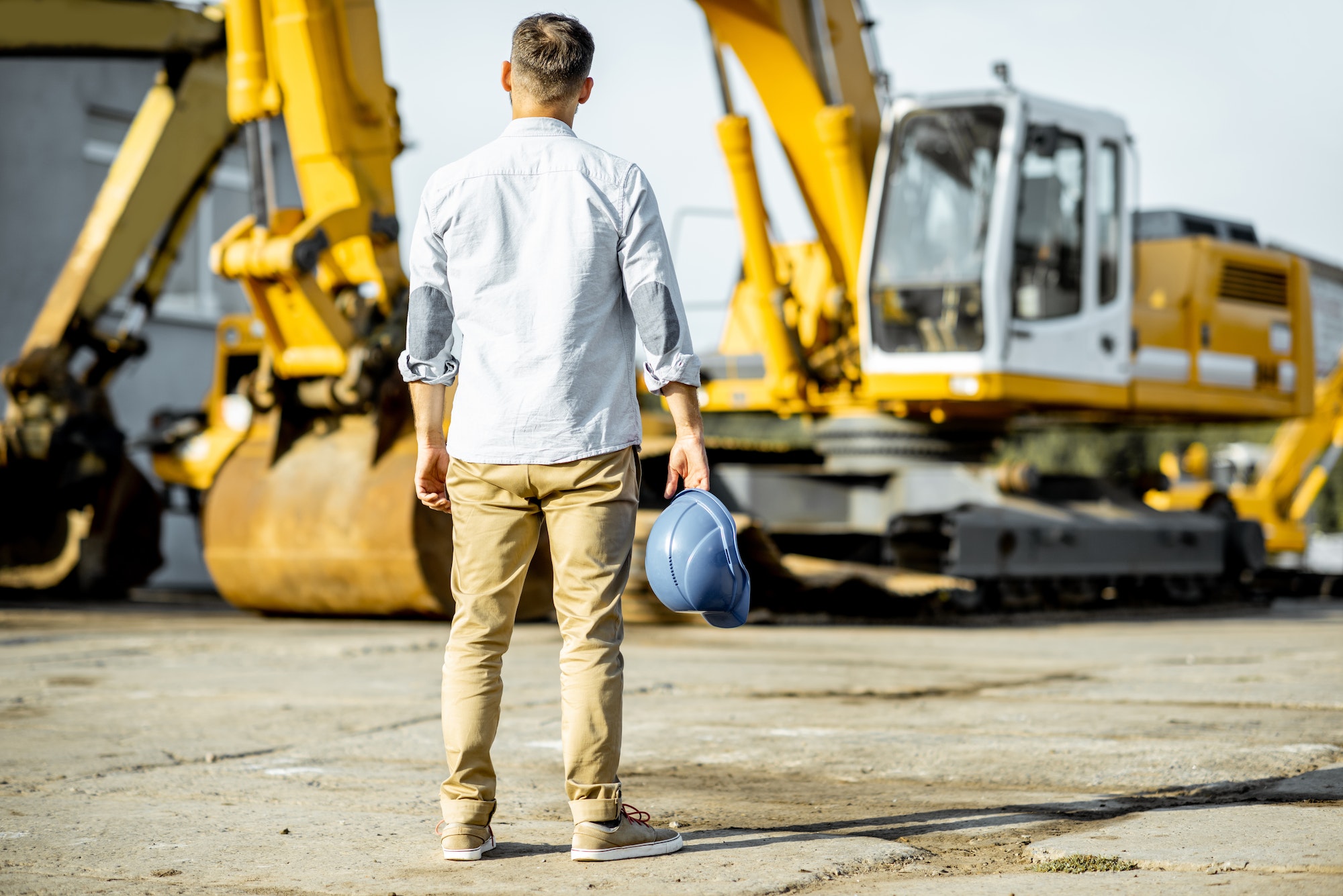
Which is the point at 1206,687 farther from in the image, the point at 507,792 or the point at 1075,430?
the point at 1075,430

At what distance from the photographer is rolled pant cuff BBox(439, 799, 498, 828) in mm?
2980

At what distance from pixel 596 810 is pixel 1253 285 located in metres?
12.1

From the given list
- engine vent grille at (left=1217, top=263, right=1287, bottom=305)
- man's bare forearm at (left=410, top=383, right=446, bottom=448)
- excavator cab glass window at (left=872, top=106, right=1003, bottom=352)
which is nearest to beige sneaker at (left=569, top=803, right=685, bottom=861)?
man's bare forearm at (left=410, top=383, right=446, bottom=448)

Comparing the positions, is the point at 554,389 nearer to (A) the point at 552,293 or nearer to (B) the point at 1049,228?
(A) the point at 552,293

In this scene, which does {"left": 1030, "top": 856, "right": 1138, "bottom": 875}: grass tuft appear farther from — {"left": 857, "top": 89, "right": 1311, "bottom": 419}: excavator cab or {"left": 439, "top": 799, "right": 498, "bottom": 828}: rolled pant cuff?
{"left": 857, "top": 89, "right": 1311, "bottom": 419}: excavator cab

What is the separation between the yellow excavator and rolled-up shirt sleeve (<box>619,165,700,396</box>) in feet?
19.6

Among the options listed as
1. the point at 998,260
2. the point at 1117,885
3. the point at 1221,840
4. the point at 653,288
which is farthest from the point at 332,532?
the point at 1117,885

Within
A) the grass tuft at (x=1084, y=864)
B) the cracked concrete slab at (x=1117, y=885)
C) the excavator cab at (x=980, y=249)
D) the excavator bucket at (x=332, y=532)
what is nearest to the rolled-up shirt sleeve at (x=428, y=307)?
the cracked concrete slab at (x=1117, y=885)

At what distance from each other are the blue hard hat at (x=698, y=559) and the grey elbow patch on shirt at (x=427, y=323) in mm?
579

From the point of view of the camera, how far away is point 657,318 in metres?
3.13

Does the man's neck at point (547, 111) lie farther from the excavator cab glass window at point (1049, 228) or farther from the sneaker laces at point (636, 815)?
the excavator cab glass window at point (1049, 228)

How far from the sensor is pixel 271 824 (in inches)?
128

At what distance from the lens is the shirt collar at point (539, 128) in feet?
10.4

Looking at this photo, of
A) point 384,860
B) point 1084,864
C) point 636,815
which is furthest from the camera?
point 636,815
